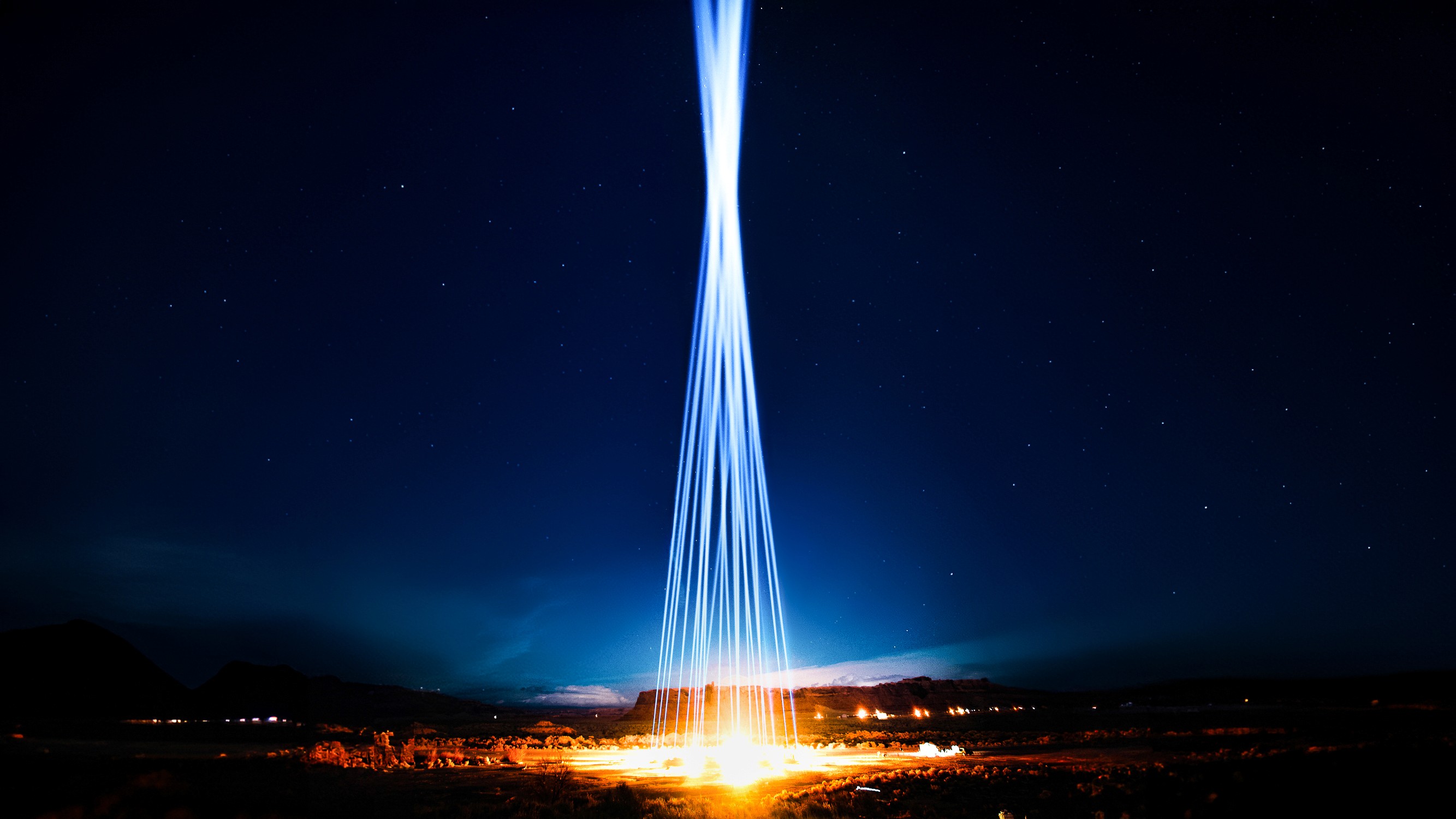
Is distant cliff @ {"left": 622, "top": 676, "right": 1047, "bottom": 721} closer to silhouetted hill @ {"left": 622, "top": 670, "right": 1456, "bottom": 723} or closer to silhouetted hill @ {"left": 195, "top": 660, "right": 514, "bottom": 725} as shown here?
silhouetted hill @ {"left": 622, "top": 670, "right": 1456, "bottom": 723}

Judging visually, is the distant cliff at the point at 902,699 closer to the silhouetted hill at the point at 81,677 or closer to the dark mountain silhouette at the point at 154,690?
the dark mountain silhouette at the point at 154,690

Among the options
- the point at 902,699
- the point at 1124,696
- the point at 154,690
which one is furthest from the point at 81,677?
the point at 1124,696

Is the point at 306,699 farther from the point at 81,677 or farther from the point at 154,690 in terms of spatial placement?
the point at 81,677

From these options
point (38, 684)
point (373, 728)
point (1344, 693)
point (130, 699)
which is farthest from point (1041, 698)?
point (38, 684)

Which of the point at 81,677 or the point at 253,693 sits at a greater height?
the point at 81,677

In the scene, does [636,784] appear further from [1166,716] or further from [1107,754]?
[1166,716]

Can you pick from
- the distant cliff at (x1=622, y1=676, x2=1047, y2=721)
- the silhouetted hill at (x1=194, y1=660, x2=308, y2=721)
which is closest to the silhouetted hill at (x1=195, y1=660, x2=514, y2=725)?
the silhouetted hill at (x1=194, y1=660, x2=308, y2=721)
